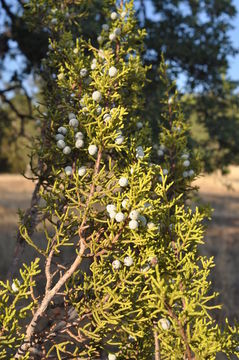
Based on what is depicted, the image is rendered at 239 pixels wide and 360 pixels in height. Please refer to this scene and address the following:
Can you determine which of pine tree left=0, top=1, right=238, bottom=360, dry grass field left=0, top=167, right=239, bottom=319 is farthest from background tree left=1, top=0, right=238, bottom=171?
pine tree left=0, top=1, right=238, bottom=360

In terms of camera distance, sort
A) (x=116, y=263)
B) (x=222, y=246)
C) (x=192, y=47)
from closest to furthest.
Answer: (x=116, y=263), (x=192, y=47), (x=222, y=246)

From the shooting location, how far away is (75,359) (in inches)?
109

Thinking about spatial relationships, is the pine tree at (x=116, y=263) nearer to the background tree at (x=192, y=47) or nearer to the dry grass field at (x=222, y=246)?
the dry grass field at (x=222, y=246)

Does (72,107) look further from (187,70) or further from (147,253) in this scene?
(187,70)

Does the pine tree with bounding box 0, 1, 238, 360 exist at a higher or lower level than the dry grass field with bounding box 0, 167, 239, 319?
higher

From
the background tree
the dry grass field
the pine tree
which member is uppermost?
the background tree

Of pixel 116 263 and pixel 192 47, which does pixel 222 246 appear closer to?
pixel 192 47

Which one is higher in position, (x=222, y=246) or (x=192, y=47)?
(x=192, y=47)

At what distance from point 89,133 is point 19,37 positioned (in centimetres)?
711

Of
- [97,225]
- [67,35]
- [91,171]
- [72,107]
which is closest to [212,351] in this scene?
[97,225]

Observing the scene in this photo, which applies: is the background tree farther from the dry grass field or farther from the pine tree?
the pine tree

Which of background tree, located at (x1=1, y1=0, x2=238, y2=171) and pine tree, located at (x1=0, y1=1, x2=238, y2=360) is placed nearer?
pine tree, located at (x1=0, y1=1, x2=238, y2=360)

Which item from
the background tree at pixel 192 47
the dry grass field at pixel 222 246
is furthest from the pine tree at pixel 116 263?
the background tree at pixel 192 47

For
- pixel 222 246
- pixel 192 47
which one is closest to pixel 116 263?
pixel 192 47
